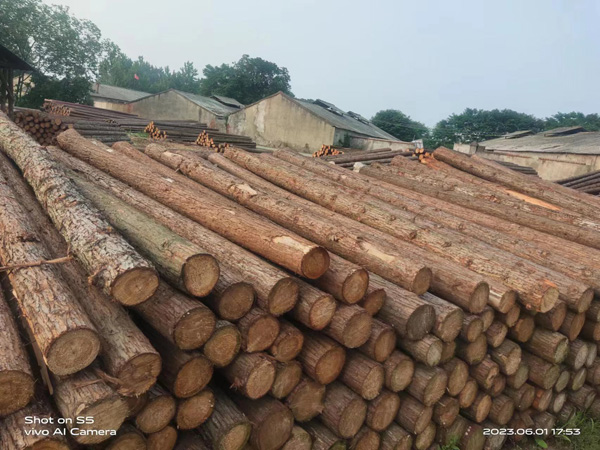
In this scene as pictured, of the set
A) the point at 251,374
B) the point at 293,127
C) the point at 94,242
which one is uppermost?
the point at 293,127

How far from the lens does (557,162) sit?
80.0ft

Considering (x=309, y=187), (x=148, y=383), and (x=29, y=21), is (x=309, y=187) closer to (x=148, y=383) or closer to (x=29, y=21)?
(x=148, y=383)

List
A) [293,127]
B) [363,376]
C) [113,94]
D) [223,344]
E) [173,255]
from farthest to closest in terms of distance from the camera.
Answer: [113,94] → [293,127] → [363,376] → [173,255] → [223,344]

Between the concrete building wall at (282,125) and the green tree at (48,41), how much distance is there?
16336 millimetres

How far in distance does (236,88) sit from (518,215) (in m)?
54.2

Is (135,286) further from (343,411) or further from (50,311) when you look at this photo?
(343,411)

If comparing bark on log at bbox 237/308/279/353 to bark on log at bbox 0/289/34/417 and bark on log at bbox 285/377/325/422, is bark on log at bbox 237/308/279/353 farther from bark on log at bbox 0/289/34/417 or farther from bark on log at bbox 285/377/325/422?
bark on log at bbox 0/289/34/417

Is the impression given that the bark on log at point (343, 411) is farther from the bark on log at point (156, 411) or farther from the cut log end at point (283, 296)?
the bark on log at point (156, 411)

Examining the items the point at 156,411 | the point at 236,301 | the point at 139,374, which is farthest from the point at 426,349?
the point at 139,374

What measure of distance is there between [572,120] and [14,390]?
76957 mm

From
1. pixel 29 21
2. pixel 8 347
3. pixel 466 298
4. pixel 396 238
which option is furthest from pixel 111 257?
pixel 29 21

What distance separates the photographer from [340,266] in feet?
11.6

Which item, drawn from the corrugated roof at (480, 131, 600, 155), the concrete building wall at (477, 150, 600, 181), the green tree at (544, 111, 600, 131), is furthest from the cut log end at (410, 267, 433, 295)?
the green tree at (544, 111, 600, 131)

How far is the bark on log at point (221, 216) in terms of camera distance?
3.45 metres
